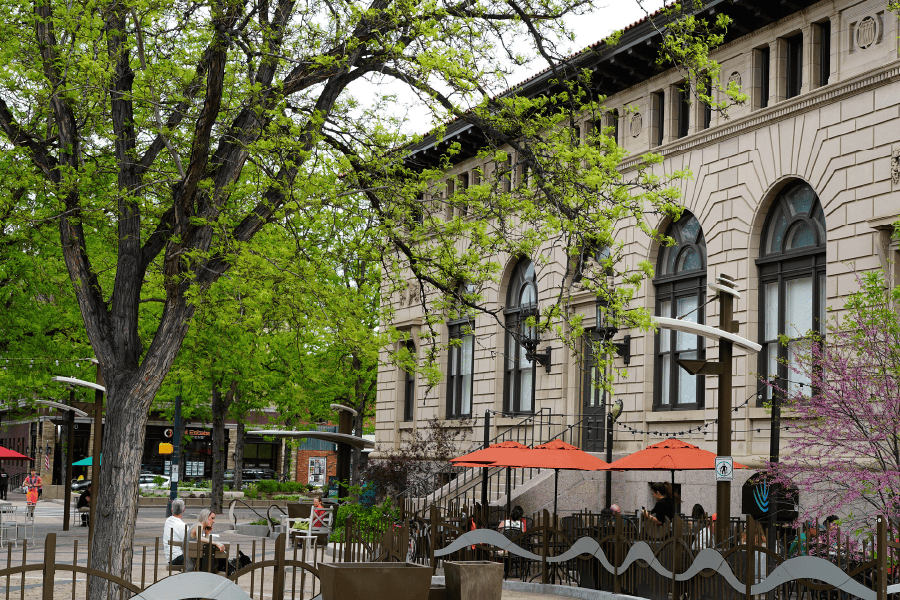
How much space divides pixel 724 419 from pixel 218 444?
28.4 meters

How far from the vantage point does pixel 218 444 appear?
38531 millimetres

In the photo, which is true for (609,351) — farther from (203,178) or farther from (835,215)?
(835,215)

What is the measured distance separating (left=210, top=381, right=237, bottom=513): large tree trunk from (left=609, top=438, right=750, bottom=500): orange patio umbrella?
2159 centimetres

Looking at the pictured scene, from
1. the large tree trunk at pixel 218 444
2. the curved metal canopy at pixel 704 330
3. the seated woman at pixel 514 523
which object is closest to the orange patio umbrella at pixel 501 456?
the seated woman at pixel 514 523

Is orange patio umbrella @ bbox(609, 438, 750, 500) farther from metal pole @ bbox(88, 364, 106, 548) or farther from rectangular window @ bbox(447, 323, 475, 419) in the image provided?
rectangular window @ bbox(447, 323, 475, 419)

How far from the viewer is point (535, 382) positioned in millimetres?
28547

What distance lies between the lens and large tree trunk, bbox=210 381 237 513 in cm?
3616

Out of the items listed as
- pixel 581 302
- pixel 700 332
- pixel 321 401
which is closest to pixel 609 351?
pixel 700 332

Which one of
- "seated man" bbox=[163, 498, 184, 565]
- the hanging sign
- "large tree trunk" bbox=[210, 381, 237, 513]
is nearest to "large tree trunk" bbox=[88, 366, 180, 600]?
"seated man" bbox=[163, 498, 184, 565]

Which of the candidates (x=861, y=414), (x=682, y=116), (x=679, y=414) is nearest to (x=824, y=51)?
(x=682, y=116)

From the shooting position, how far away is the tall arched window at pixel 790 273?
20203 mm

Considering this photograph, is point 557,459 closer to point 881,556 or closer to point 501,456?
point 501,456

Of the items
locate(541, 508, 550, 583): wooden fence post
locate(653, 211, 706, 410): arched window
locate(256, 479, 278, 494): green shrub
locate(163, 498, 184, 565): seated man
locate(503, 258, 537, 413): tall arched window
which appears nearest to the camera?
locate(163, 498, 184, 565): seated man

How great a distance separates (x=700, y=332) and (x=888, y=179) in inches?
296
